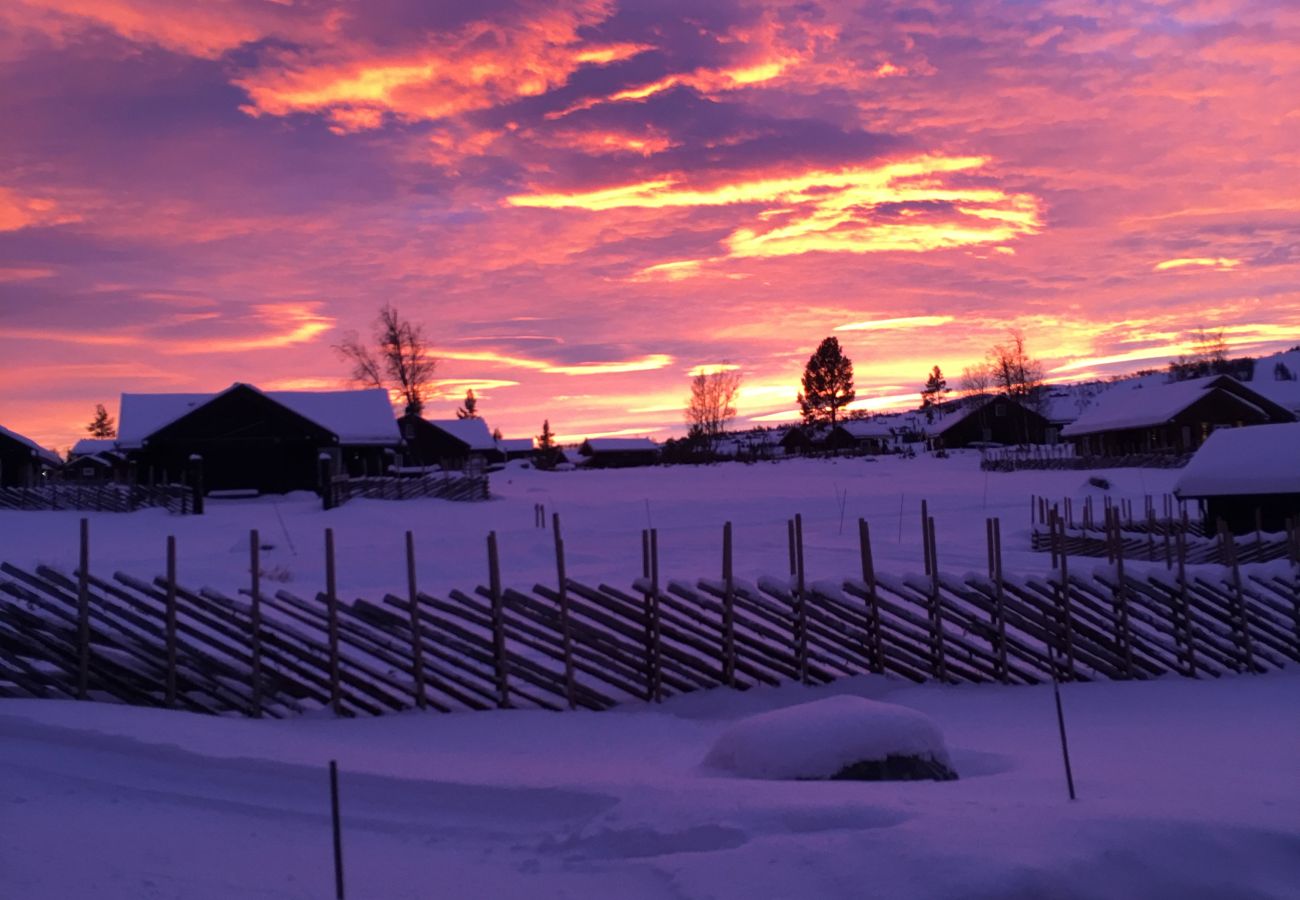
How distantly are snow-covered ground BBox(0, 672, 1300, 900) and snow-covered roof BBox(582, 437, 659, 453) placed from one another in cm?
10781

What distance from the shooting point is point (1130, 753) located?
28.3 feet

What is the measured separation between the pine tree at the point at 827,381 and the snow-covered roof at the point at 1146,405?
A: 1992 inches

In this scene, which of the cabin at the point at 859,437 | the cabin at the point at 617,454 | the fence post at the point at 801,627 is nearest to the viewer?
the fence post at the point at 801,627

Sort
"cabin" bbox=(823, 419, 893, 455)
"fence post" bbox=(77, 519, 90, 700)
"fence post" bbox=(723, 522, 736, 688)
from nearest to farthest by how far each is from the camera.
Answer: "fence post" bbox=(77, 519, 90, 700)
"fence post" bbox=(723, 522, 736, 688)
"cabin" bbox=(823, 419, 893, 455)

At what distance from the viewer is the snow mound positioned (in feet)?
23.2

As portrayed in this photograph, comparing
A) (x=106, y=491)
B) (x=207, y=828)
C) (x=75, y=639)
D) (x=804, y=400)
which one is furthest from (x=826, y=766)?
(x=804, y=400)

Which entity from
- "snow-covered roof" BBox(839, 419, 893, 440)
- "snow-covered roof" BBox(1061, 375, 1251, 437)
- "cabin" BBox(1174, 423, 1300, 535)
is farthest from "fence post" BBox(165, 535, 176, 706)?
"snow-covered roof" BBox(839, 419, 893, 440)

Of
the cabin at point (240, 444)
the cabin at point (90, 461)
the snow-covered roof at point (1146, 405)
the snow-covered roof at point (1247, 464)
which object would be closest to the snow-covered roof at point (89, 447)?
the cabin at point (90, 461)

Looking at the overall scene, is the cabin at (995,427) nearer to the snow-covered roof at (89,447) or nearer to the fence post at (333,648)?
the snow-covered roof at (89,447)

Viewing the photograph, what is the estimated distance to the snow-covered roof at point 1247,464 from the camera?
74.6 ft

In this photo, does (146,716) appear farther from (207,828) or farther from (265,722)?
(207,828)

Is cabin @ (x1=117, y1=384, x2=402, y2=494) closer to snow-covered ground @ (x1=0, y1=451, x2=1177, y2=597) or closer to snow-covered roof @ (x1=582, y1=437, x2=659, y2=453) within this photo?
snow-covered ground @ (x1=0, y1=451, x2=1177, y2=597)

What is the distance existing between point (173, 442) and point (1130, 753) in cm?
4400

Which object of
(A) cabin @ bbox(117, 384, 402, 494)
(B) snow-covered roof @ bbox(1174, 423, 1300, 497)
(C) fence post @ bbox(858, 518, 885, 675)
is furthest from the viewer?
(A) cabin @ bbox(117, 384, 402, 494)
